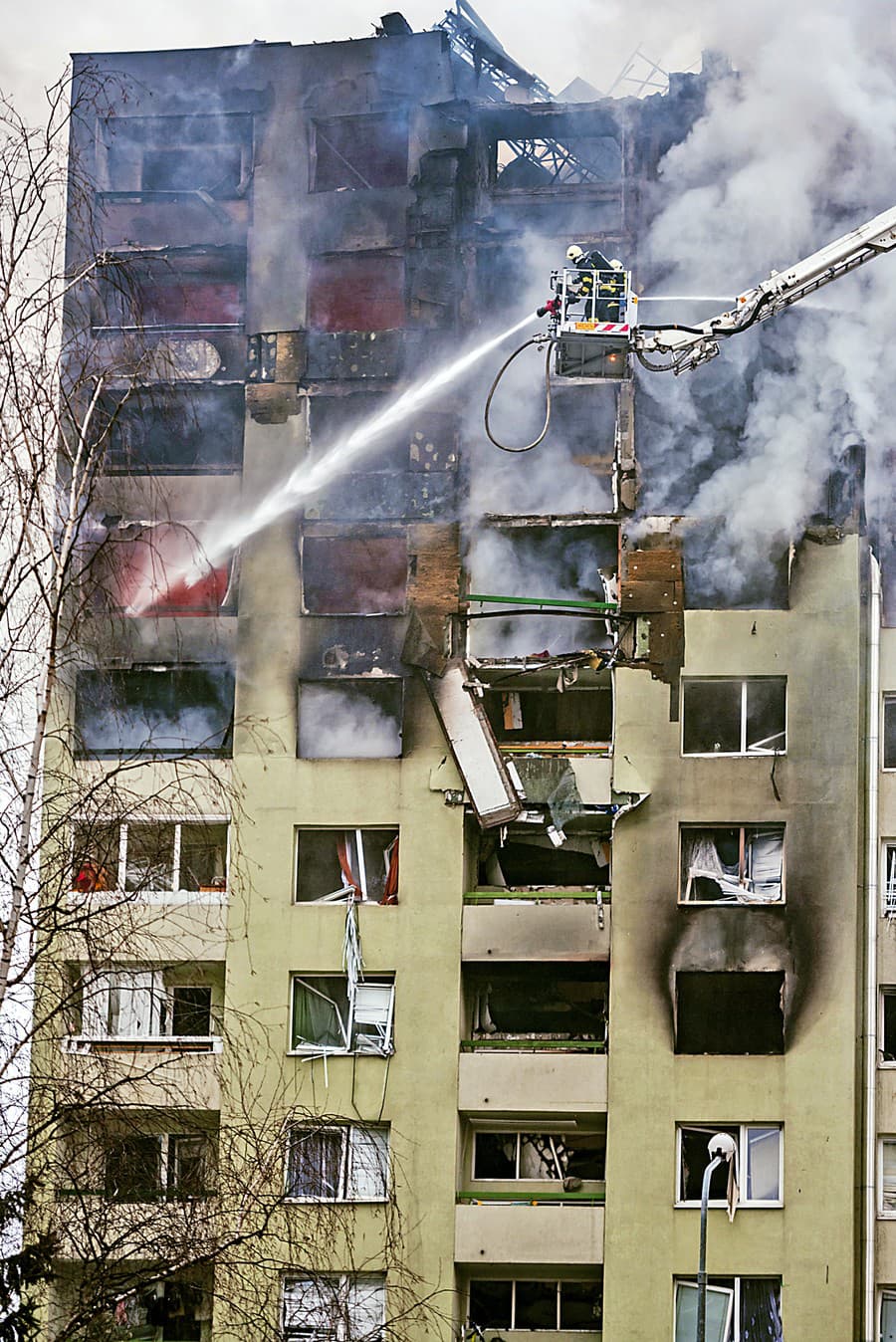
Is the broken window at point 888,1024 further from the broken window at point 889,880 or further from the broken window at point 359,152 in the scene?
the broken window at point 359,152

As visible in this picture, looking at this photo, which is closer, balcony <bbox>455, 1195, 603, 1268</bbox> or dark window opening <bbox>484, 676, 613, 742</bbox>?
balcony <bbox>455, 1195, 603, 1268</bbox>

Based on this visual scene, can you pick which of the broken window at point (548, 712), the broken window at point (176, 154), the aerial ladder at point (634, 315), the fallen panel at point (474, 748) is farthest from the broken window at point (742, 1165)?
the broken window at point (176, 154)

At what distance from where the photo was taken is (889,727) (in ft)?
95.6

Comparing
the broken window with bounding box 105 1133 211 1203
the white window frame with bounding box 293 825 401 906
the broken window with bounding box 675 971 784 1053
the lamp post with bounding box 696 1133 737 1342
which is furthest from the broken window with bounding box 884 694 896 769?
the broken window with bounding box 105 1133 211 1203

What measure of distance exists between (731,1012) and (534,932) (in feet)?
10.2

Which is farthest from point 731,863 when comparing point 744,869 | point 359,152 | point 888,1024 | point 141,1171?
point 141,1171

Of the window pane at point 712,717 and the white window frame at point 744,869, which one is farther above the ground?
the window pane at point 712,717

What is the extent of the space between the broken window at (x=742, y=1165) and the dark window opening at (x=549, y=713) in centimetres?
640

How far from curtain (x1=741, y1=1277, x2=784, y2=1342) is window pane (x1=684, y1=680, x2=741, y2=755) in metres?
7.75

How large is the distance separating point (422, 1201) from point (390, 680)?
25.6 ft

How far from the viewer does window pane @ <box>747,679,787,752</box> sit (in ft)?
95.0

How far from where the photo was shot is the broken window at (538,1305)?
28.1m

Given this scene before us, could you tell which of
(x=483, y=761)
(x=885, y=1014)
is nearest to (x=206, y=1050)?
(x=483, y=761)

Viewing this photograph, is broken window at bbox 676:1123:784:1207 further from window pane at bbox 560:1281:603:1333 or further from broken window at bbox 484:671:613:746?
broken window at bbox 484:671:613:746
